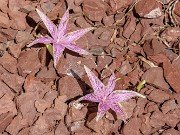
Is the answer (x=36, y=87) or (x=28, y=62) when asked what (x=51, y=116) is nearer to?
(x=36, y=87)

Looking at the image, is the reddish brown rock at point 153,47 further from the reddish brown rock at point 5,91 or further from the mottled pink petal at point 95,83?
the reddish brown rock at point 5,91

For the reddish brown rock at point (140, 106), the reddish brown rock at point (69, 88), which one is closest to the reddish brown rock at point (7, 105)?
the reddish brown rock at point (69, 88)

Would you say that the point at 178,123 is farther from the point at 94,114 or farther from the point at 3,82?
the point at 3,82

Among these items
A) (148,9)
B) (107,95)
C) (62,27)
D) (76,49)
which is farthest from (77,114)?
(148,9)

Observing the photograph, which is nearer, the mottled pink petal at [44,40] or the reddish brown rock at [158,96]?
the mottled pink petal at [44,40]

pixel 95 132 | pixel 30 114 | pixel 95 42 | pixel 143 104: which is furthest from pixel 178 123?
pixel 30 114

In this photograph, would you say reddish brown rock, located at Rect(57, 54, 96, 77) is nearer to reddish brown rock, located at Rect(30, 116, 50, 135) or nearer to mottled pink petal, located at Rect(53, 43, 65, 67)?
mottled pink petal, located at Rect(53, 43, 65, 67)
